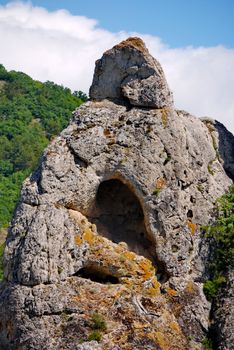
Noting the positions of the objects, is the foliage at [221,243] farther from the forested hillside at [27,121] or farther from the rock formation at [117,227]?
the forested hillside at [27,121]

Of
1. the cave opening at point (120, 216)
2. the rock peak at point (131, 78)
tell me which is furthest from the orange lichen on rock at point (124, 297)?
the rock peak at point (131, 78)

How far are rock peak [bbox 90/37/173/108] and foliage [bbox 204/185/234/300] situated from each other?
15.0 feet

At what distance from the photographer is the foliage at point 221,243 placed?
26.5 metres

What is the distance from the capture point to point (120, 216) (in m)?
28.1

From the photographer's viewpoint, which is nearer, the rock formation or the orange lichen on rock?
the orange lichen on rock

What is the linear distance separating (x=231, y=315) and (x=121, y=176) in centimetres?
628

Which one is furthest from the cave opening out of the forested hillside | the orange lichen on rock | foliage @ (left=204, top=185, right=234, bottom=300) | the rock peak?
the forested hillside

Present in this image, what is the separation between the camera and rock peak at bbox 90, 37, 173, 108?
27953mm

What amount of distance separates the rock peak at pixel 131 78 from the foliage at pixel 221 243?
457cm

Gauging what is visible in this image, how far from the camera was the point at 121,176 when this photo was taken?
26734mm

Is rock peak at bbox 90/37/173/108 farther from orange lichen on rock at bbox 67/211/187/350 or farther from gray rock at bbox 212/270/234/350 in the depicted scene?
gray rock at bbox 212/270/234/350

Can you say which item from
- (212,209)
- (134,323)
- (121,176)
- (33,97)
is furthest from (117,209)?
(33,97)

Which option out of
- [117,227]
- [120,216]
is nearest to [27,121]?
[120,216]

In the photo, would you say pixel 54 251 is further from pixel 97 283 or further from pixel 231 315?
pixel 231 315
